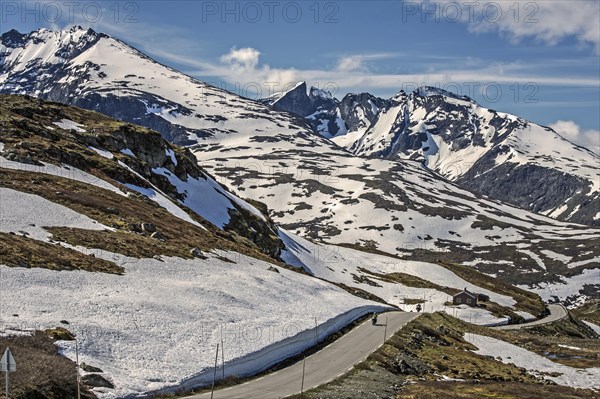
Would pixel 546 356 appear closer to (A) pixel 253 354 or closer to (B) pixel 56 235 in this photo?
(A) pixel 253 354

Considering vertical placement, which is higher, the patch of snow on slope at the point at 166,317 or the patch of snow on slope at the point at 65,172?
the patch of snow on slope at the point at 65,172

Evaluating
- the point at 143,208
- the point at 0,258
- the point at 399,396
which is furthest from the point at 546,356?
the point at 0,258

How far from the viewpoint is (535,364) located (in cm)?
6731

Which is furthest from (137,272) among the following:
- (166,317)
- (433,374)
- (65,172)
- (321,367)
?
(65,172)

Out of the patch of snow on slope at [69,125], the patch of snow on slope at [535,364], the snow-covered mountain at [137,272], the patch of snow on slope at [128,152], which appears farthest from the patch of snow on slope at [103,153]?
the patch of snow on slope at [535,364]

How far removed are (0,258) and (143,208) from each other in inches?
1499

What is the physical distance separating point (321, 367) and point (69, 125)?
9112cm

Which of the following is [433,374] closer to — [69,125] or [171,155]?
[171,155]

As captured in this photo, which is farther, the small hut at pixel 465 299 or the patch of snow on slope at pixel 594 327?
the patch of snow on slope at pixel 594 327

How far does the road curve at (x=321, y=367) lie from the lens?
1391 inches

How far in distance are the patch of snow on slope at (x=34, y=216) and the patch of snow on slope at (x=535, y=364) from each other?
46.4 m

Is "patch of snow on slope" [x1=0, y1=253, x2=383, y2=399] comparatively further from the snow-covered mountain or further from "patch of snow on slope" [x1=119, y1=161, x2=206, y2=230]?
"patch of snow on slope" [x1=119, y1=161, x2=206, y2=230]

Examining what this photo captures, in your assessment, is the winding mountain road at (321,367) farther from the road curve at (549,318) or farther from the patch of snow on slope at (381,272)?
the patch of snow on slope at (381,272)

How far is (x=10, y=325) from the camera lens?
33594 millimetres
